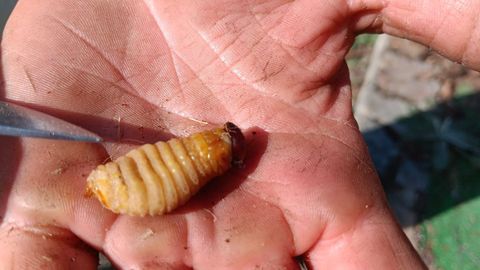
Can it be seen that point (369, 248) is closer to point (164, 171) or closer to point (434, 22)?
point (164, 171)

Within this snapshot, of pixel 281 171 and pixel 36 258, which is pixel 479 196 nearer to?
pixel 281 171

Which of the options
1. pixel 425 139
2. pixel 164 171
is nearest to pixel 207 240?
pixel 164 171

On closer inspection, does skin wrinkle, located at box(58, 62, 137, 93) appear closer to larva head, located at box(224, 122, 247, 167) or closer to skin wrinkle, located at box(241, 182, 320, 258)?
larva head, located at box(224, 122, 247, 167)

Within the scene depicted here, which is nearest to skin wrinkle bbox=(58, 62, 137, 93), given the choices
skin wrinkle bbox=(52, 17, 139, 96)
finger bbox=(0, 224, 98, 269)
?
skin wrinkle bbox=(52, 17, 139, 96)

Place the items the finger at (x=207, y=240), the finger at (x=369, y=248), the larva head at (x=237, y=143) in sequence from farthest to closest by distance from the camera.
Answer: the larva head at (x=237, y=143), the finger at (x=369, y=248), the finger at (x=207, y=240)

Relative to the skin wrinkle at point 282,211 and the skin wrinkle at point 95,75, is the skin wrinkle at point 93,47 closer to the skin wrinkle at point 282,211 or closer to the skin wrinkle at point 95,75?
the skin wrinkle at point 95,75

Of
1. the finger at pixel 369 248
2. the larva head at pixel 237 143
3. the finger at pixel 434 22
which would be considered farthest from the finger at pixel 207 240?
the finger at pixel 434 22
